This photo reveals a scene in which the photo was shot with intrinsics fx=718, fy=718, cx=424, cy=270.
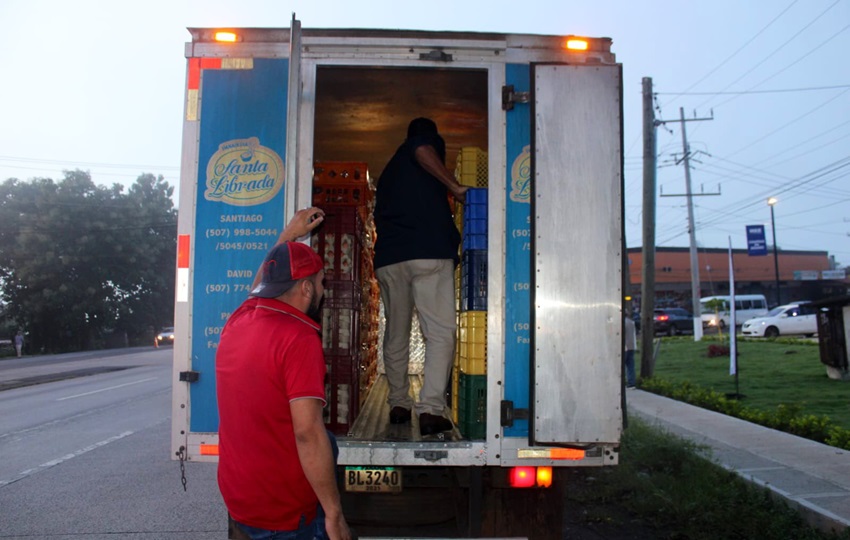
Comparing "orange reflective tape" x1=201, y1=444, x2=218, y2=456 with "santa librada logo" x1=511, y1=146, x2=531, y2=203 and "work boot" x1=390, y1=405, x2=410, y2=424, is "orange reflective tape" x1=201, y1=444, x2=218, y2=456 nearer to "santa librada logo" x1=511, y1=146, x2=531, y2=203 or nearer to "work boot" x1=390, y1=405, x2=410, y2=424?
"work boot" x1=390, y1=405, x2=410, y2=424

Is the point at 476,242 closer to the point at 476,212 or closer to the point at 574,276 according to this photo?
the point at 476,212

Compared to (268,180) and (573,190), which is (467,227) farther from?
(268,180)

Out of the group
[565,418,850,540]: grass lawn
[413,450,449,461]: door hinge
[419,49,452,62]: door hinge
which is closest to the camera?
[413,450,449,461]: door hinge

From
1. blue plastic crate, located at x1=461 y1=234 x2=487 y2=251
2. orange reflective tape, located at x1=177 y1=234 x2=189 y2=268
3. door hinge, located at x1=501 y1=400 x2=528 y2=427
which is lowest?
door hinge, located at x1=501 y1=400 x2=528 y2=427

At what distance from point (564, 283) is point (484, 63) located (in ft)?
4.21

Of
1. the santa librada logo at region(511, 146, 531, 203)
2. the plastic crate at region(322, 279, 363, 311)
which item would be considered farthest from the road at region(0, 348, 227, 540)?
the santa librada logo at region(511, 146, 531, 203)

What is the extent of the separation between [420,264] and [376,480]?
1308 millimetres

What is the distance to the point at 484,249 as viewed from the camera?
4.06 meters

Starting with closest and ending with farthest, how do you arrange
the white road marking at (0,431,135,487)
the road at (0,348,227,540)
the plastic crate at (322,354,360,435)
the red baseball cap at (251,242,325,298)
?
the red baseball cap at (251,242,325,298), the plastic crate at (322,354,360,435), the road at (0,348,227,540), the white road marking at (0,431,135,487)

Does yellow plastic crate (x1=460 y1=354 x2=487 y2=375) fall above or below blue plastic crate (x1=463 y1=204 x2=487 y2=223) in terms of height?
below

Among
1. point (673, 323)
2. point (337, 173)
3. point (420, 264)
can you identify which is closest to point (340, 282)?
point (420, 264)

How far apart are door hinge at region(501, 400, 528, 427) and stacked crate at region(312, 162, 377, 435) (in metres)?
1.10

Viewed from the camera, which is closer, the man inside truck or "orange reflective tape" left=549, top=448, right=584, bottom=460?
"orange reflective tape" left=549, top=448, right=584, bottom=460

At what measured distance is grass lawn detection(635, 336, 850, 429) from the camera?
11.5 meters
